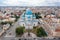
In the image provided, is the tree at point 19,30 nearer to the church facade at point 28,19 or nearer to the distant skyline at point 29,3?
the church facade at point 28,19

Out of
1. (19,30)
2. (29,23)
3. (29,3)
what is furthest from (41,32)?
(29,3)

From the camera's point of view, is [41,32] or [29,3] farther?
[29,3]

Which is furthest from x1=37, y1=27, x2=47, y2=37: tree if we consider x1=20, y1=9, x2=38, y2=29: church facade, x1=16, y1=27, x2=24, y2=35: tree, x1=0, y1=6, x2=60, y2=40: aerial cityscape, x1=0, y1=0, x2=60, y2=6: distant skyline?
x1=0, y1=0, x2=60, y2=6: distant skyline

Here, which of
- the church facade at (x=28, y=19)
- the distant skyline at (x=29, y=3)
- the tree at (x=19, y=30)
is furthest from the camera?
the distant skyline at (x=29, y=3)

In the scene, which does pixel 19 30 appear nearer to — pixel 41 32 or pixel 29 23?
pixel 29 23

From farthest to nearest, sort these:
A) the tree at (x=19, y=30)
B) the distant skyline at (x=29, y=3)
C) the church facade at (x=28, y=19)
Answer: the distant skyline at (x=29, y=3) → the church facade at (x=28, y=19) → the tree at (x=19, y=30)

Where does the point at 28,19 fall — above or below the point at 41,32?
above

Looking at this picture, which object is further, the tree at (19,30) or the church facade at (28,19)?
the church facade at (28,19)

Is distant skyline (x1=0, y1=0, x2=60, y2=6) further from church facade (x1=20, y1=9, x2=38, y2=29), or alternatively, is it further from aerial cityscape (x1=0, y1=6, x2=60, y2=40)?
church facade (x1=20, y1=9, x2=38, y2=29)

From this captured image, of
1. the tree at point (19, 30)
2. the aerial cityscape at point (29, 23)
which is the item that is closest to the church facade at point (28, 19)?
the aerial cityscape at point (29, 23)

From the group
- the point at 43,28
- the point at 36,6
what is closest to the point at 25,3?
the point at 36,6
